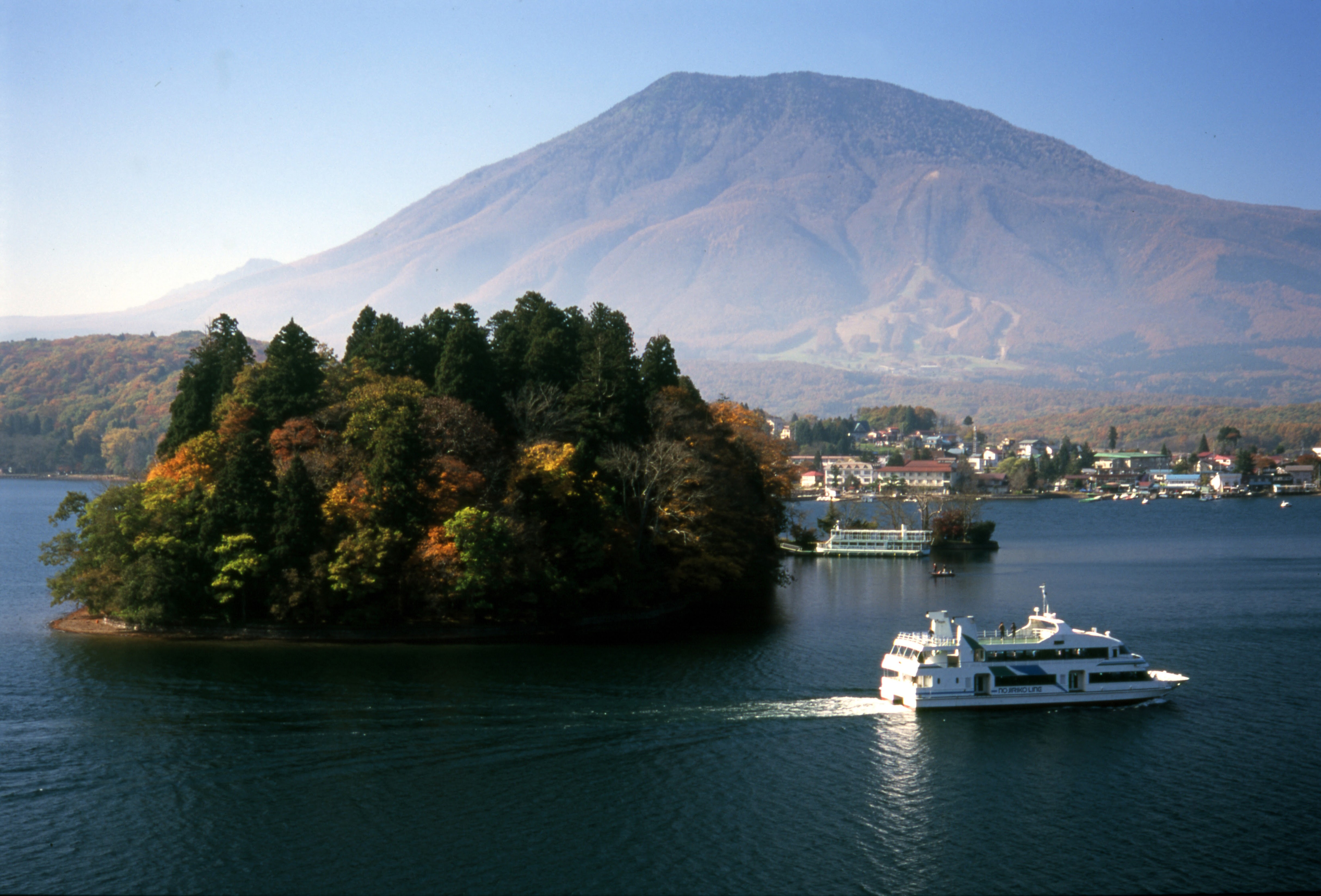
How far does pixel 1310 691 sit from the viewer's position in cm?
3662

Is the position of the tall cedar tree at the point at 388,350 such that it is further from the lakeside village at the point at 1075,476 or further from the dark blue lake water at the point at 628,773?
the lakeside village at the point at 1075,476

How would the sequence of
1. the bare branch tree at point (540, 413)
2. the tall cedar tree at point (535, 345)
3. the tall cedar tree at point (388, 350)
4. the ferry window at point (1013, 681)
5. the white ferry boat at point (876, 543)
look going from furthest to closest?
the white ferry boat at point (876, 543) < the tall cedar tree at point (535, 345) < the tall cedar tree at point (388, 350) < the bare branch tree at point (540, 413) < the ferry window at point (1013, 681)

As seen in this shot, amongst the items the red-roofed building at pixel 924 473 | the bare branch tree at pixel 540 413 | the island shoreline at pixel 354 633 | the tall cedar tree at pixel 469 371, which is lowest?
the island shoreline at pixel 354 633

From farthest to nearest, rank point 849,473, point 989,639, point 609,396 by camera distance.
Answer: point 849,473 < point 609,396 < point 989,639

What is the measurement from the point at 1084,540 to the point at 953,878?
74.7m

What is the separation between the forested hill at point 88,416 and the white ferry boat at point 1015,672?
135 m

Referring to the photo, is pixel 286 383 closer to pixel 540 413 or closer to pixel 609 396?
pixel 540 413

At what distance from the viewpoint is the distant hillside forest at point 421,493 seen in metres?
42.8

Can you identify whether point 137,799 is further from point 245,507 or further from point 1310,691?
point 1310,691

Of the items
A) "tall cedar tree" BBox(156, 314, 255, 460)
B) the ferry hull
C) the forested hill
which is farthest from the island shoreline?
the forested hill

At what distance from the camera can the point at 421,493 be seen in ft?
144

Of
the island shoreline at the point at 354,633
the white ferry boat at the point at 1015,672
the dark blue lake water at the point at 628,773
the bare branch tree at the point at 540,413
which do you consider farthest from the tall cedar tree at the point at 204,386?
the white ferry boat at the point at 1015,672

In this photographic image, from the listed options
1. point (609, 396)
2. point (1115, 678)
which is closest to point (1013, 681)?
point (1115, 678)

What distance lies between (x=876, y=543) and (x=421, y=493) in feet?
154
